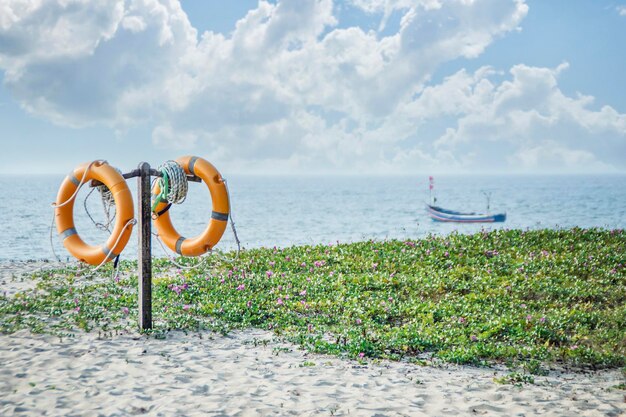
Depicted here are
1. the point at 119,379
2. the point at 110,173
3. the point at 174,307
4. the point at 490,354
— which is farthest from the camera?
the point at 174,307

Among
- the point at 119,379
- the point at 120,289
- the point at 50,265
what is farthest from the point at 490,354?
the point at 50,265

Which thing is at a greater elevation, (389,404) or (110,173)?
(110,173)

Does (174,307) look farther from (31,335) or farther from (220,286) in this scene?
(31,335)

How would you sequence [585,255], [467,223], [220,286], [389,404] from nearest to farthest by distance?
1. [389,404]
2. [220,286]
3. [585,255]
4. [467,223]

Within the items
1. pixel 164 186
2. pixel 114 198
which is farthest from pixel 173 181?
pixel 114 198

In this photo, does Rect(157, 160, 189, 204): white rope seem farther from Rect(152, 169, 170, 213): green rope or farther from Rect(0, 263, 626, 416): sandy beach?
Rect(0, 263, 626, 416): sandy beach

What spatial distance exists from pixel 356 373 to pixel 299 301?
3.72 m

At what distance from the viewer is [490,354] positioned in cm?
877

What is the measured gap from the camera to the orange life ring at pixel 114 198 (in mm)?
9375

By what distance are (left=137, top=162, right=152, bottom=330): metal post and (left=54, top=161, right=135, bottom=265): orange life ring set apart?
0.56ft

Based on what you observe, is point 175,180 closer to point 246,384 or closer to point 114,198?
point 114,198

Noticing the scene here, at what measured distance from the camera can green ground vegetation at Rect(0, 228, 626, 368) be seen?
9.22m

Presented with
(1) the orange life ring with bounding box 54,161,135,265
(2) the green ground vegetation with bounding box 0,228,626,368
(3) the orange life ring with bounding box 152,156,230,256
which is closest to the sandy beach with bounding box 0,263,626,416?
(2) the green ground vegetation with bounding box 0,228,626,368

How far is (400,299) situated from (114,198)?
18.8 feet
